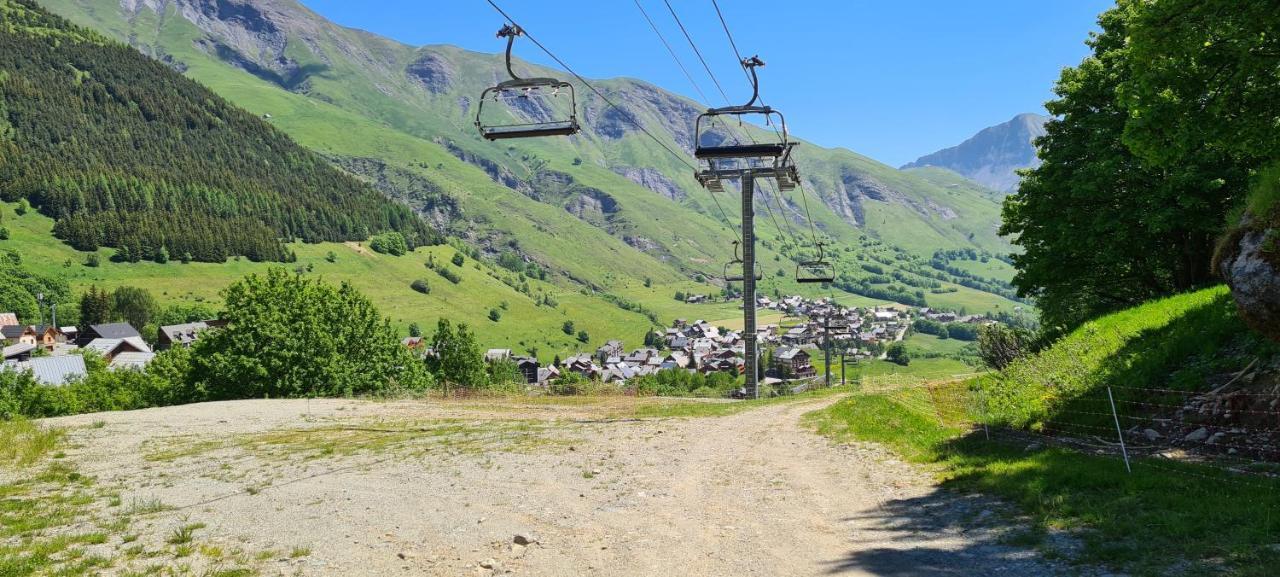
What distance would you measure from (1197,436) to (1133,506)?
4.85m

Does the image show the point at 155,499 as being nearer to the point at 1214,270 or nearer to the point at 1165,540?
the point at 1165,540

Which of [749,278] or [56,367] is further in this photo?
[56,367]

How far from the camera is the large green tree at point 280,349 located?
47.6 meters

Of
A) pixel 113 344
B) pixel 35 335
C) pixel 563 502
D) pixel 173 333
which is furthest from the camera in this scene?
pixel 173 333

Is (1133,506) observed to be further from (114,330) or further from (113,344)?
(114,330)

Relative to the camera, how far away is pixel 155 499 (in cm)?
1356

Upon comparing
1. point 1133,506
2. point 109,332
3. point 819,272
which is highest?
point 819,272

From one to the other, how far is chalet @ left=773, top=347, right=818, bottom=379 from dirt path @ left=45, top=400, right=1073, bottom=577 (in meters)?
143

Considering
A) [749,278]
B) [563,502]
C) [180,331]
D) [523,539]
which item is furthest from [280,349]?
[180,331]

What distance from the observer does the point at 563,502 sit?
1286cm

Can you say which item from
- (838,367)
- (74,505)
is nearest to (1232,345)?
(74,505)

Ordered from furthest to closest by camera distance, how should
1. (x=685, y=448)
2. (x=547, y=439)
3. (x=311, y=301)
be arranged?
(x=311, y=301), (x=547, y=439), (x=685, y=448)

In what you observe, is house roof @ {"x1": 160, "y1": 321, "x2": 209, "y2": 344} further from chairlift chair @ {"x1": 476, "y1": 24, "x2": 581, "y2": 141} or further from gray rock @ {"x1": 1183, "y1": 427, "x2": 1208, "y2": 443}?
gray rock @ {"x1": 1183, "y1": 427, "x2": 1208, "y2": 443}

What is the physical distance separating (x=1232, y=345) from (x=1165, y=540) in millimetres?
9653
